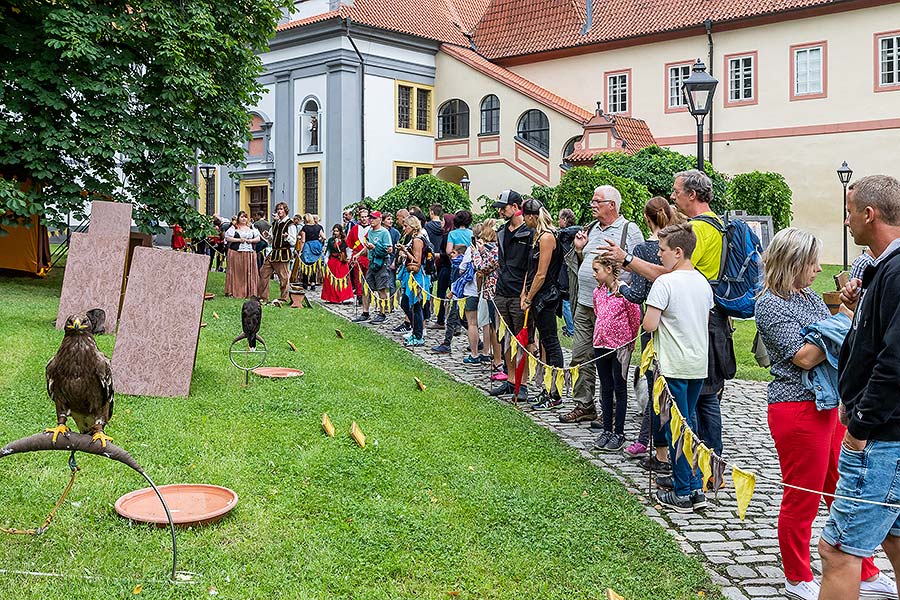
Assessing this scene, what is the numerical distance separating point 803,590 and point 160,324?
6901 millimetres

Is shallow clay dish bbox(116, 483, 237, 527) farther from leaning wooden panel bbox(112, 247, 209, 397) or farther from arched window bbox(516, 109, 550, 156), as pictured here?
arched window bbox(516, 109, 550, 156)

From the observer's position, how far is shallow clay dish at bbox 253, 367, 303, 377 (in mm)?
10406

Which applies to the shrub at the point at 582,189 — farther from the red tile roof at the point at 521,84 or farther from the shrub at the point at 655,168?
the red tile roof at the point at 521,84

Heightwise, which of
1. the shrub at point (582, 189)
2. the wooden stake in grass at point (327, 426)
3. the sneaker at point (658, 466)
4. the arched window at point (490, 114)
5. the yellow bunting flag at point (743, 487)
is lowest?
the sneaker at point (658, 466)

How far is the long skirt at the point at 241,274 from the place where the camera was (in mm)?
19203

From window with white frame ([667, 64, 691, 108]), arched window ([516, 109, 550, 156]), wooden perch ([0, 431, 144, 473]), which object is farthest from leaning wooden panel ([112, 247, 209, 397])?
window with white frame ([667, 64, 691, 108])

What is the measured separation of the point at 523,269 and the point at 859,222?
604 cm

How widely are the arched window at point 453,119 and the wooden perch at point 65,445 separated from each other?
36627 mm

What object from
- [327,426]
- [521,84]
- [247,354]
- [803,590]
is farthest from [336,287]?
[521,84]

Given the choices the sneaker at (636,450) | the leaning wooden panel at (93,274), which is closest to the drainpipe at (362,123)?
the leaning wooden panel at (93,274)

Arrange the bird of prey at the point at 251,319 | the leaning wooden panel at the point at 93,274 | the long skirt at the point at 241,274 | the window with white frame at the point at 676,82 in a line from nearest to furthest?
the bird of prey at the point at 251,319 → the leaning wooden panel at the point at 93,274 → the long skirt at the point at 241,274 → the window with white frame at the point at 676,82

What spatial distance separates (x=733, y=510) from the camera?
6531mm

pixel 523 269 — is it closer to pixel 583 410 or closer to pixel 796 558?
pixel 583 410

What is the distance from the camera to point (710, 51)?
36.2 m
